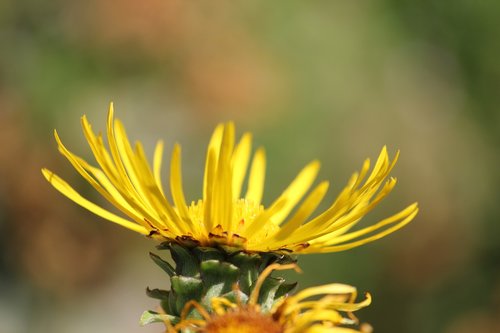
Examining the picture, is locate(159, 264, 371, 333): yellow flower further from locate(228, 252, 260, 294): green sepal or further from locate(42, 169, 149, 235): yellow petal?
locate(42, 169, 149, 235): yellow petal

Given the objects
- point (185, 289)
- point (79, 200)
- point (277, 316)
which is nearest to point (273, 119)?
point (79, 200)

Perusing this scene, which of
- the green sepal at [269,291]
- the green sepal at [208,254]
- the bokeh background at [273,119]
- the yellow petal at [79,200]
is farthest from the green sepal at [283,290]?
the bokeh background at [273,119]

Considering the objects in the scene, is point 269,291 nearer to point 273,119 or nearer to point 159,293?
point 159,293

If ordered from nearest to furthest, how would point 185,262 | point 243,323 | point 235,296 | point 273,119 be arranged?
point 243,323 < point 235,296 < point 185,262 < point 273,119

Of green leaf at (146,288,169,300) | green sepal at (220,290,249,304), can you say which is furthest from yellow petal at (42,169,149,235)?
green sepal at (220,290,249,304)

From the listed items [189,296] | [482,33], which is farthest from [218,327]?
[482,33]
